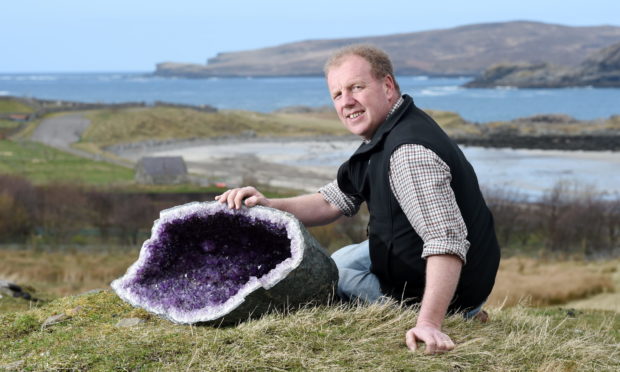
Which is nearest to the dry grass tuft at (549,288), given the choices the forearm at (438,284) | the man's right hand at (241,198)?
the man's right hand at (241,198)

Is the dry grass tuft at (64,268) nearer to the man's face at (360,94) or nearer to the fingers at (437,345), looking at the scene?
the man's face at (360,94)

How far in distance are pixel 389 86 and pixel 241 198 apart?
1.67 m

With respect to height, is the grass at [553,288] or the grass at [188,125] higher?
the grass at [553,288]

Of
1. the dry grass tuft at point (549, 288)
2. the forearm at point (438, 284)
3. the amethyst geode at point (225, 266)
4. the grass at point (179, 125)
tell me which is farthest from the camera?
the grass at point (179, 125)

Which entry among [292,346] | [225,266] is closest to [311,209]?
[225,266]

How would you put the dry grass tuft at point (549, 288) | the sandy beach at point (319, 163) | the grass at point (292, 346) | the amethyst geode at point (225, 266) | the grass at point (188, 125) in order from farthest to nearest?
1. the grass at point (188, 125)
2. the sandy beach at point (319, 163)
3. the dry grass tuft at point (549, 288)
4. the amethyst geode at point (225, 266)
5. the grass at point (292, 346)

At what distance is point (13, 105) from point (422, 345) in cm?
13934

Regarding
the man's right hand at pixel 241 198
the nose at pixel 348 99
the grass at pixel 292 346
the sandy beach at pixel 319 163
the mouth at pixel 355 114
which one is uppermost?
the nose at pixel 348 99

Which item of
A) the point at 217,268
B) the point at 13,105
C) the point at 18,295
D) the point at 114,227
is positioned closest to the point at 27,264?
the point at 114,227

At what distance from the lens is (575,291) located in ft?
62.3

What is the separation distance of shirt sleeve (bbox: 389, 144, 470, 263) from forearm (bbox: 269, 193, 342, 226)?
1.65 metres

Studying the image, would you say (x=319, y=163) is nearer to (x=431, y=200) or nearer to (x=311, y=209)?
(x=311, y=209)

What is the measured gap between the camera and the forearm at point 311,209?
6.79 meters

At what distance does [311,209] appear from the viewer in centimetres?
689
